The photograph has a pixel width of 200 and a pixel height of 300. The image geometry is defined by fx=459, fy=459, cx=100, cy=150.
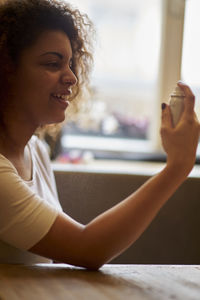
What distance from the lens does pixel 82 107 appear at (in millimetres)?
1661

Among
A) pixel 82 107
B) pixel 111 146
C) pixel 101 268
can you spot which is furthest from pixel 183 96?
pixel 111 146

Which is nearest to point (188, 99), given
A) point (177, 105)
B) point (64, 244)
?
point (177, 105)

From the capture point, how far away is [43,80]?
114 centimetres

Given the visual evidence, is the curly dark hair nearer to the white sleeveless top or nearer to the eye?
the eye

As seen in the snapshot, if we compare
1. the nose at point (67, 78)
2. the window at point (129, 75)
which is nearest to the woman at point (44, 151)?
the nose at point (67, 78)

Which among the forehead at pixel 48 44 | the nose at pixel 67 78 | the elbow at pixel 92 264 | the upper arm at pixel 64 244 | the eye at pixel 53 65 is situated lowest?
the elbow at pixel 92 264

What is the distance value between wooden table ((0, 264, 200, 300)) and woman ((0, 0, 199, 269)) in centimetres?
4

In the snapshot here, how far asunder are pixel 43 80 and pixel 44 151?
1.18 feet

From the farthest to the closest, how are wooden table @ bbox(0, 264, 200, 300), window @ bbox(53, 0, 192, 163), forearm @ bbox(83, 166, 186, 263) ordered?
window @ bbox(53, 0, 192, 163)
forearm @ bbox(83, 166, 186, 263)
wooden table @ bbox(0, 264, 200, 300)

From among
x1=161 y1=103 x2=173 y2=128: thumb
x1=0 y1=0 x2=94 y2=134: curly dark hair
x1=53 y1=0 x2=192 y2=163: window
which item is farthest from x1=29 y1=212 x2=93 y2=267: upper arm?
x1=53 y1=0 x2=192 y2=163: window

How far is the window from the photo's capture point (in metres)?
2.96

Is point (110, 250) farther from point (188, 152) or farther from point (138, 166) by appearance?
point (138, 166)

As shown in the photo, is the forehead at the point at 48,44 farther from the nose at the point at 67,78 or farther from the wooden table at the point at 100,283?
the wooden table at the point at 100,283

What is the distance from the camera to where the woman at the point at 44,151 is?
927 mm
